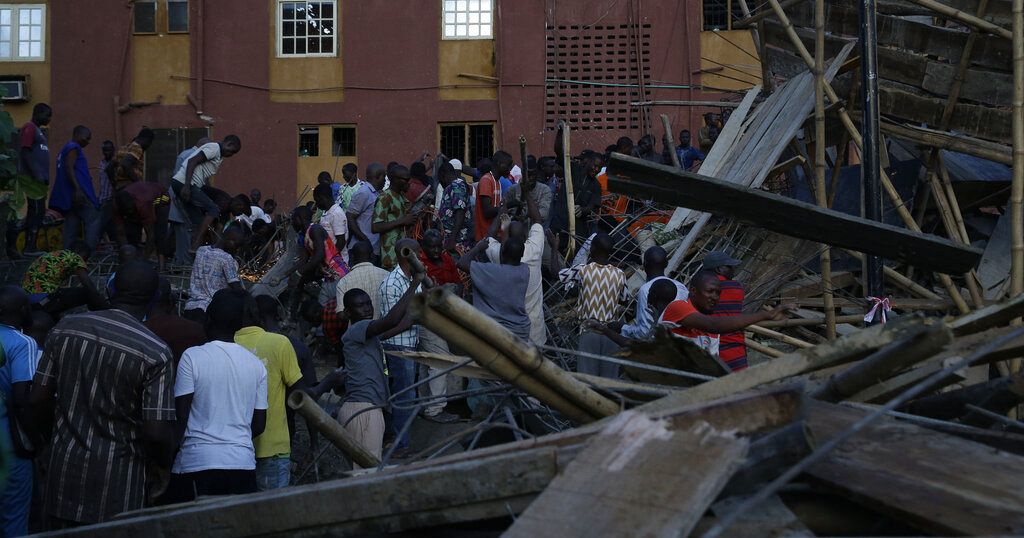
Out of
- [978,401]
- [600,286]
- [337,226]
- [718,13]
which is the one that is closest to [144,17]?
[718,13]

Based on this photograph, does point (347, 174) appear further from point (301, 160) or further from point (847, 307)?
point (301, 160)

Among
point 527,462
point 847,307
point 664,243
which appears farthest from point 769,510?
point 664,243

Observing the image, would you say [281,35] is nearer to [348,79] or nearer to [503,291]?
[348,79]

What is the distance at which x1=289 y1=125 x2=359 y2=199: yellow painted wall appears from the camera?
20766 mm

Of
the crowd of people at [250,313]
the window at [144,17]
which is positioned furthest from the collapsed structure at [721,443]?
the window at [144,17]

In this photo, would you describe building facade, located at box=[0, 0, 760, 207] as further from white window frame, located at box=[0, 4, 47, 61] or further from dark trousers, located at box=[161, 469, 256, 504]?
dark trousers, located at box=[161, 469, 256, 504]

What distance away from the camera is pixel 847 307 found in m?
8.53

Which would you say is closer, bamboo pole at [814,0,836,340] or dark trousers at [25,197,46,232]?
bamboo pole at [814,0,836,340]

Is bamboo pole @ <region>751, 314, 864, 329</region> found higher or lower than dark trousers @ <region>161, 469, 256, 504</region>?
higher

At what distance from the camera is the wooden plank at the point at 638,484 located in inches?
91.5

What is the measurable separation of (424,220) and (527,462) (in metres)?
9.10

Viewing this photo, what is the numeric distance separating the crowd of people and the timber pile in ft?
1.91

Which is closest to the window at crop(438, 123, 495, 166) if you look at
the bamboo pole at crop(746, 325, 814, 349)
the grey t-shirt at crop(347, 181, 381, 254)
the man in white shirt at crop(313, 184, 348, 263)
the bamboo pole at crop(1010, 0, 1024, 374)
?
the man in white shirt at crop(313, 184, 348, 263)

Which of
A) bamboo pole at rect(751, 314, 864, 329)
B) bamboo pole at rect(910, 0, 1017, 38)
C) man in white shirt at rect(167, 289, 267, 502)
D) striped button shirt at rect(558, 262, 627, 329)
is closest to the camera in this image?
man in white shirt at rect(167, 289, 267, 502)
